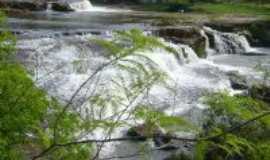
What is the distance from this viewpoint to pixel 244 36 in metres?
28.0

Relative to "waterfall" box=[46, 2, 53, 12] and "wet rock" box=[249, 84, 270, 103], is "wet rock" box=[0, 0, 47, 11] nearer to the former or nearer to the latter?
"waterfall" box=[46, 2, 53, 12]

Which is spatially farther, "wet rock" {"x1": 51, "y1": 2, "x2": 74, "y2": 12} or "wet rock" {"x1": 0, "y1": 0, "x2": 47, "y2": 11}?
"wet rock" {"x1": 51, "y1": 2, "x2": 74, "y2": 12}

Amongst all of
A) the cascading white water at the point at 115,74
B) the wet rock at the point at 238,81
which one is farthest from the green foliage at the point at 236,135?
the wet rock at the point at 238,81

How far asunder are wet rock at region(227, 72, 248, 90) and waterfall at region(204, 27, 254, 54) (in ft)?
23.0

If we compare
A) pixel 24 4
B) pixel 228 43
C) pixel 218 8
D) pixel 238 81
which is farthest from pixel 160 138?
pixel 218 8

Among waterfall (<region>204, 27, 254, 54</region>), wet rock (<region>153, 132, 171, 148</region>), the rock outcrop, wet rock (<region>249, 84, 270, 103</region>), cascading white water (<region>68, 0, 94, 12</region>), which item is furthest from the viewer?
cascading white water (<region>68, 0, 94, 12</region>)

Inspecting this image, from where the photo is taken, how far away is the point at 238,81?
18.1 metres

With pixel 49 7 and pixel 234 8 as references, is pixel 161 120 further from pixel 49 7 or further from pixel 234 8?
pixel 234 8

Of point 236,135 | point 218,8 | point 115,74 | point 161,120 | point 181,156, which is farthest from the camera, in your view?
point 218,8

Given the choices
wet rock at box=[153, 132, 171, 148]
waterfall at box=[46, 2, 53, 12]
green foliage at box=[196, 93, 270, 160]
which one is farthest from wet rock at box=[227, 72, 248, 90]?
waterfall at box=[46, 2, 53, 12]

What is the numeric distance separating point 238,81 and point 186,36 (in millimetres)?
6005

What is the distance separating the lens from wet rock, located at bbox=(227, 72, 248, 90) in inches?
698

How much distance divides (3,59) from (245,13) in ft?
112

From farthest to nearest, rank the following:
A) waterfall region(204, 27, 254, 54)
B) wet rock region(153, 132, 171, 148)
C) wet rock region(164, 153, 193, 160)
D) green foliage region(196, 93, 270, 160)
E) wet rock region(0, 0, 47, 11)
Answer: wet rock region(0, 0, 47, 11)
waterfall region(204, 27, 254, 54)
wet rock region(164, 153, 193, 160)
green foliage region(196, 93, 270, 160)
wet rock region(153, 132, 171, 148)
